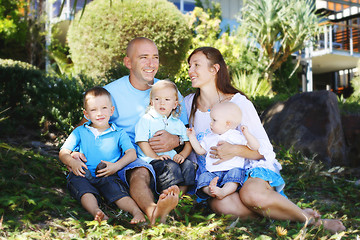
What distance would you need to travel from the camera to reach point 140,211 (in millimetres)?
2748

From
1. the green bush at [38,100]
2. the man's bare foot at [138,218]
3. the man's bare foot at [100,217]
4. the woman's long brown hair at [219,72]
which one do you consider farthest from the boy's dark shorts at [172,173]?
the green bush at [38,100]

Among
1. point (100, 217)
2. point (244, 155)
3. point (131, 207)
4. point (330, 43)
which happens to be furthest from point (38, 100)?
point (330, 43)

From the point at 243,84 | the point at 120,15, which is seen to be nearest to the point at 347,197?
the point at 243,84

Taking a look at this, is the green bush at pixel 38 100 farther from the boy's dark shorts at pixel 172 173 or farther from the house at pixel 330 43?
the house at pixel 330 43

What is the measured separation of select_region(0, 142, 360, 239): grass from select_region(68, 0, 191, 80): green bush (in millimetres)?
Result: 4963

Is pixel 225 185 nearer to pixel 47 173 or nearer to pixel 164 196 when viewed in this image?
pixel 164 196

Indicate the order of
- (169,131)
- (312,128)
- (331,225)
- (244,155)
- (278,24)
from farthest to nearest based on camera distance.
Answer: (278,24) < (312,128) < (169,131) < (244,155) < (331,225)

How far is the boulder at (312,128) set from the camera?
5.20m

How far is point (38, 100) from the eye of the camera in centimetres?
522

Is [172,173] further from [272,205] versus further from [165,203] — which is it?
[272,205]

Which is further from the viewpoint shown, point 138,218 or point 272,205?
point 272,205

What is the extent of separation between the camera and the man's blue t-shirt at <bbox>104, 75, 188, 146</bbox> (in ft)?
11.3

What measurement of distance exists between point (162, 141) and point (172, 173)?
0.27 m

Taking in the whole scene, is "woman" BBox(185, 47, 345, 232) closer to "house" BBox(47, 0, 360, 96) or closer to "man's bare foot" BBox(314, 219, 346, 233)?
"man's bare foot" BBox(314, 219, 346, 233)
